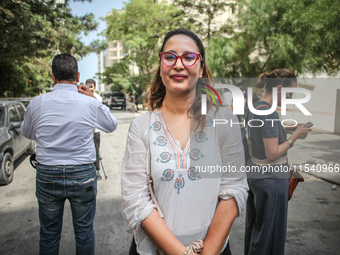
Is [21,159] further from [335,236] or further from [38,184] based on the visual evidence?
[335,236]

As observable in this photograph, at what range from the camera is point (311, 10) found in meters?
11.4

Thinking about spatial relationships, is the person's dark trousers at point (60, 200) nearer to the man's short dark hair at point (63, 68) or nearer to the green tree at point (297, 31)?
the man's short dark hair at point (63, 68)

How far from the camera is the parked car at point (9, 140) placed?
206 inches

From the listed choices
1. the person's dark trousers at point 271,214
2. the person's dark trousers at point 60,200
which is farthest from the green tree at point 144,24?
the person's dark trousers at point 271,214

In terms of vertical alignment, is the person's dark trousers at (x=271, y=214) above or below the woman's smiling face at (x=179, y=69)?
below

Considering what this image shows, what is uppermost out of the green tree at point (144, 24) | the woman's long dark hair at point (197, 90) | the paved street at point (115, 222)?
the green tree at point (144, 24)

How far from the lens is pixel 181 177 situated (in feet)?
4.52

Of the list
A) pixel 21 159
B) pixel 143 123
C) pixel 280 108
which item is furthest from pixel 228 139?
pixel 21 159

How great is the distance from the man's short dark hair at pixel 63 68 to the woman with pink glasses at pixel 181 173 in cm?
108

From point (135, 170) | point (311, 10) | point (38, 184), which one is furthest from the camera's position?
point (311, 10)

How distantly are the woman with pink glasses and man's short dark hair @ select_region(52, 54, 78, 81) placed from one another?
3.55 ft

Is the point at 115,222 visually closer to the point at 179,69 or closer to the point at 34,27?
the point at 179,69

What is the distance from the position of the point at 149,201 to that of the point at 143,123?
430mm

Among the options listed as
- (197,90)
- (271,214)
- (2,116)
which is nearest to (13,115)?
(2,116)
